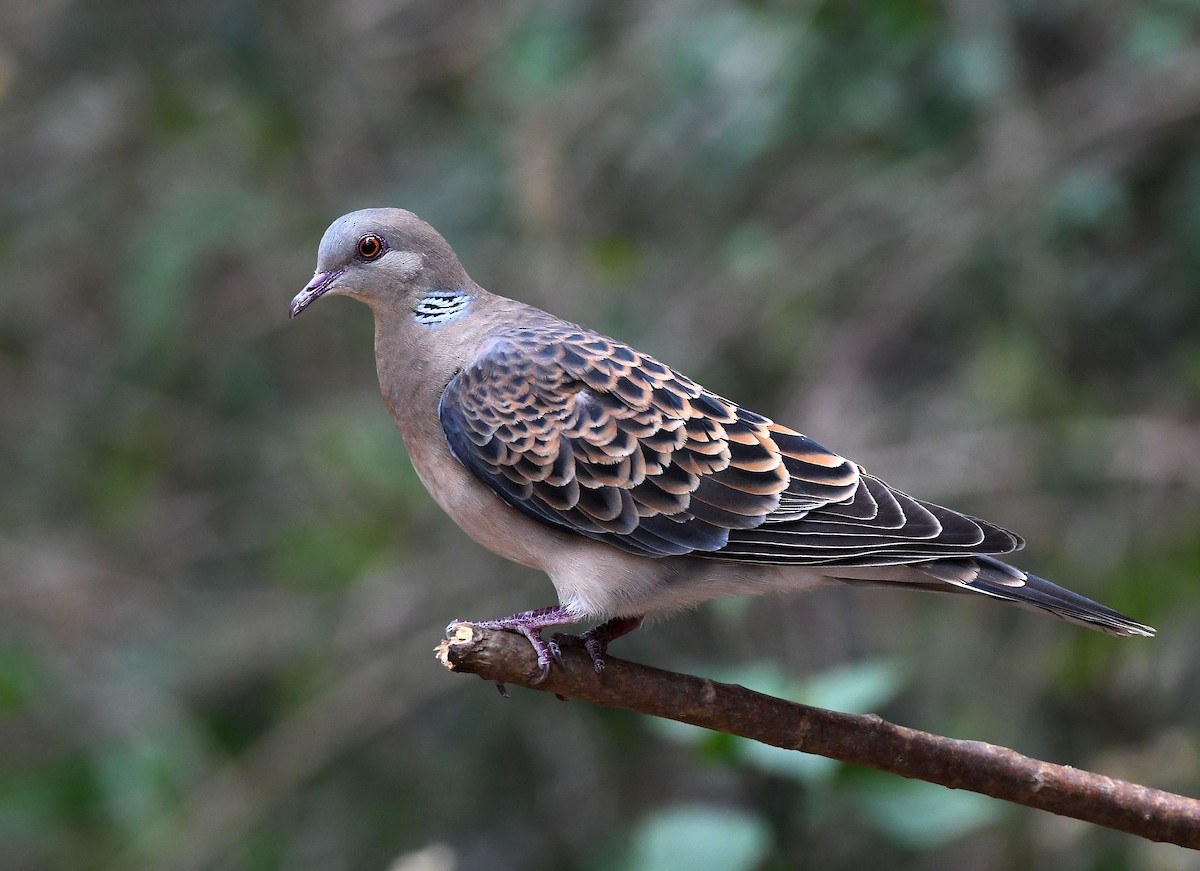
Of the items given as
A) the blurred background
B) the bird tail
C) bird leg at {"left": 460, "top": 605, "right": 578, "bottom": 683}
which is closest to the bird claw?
bird leg at {"left": 460, "top": 605, "right": 578, "bottom": 683}

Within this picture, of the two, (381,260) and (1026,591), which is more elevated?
(381,260)

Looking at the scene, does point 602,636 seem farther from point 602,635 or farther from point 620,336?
point 620,336

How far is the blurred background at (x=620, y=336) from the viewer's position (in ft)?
16.2

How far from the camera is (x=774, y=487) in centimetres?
304

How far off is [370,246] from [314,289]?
0.17m

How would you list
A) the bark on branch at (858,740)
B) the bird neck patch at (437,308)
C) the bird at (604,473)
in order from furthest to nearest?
the bird neck patch at (437,308), the bird at (604,473), the bark on branch at (858,740)

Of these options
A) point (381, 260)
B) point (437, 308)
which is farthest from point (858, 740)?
point (381, 260)

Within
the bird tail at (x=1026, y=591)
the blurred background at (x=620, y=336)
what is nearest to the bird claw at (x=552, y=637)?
the bird tail at (x=1026, y=591)

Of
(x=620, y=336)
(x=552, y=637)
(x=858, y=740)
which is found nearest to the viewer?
(x=858, y=740)

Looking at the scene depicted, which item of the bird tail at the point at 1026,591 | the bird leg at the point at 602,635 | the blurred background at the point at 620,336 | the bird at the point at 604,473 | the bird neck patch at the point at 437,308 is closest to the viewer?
the bird tail at the point at 1026,591

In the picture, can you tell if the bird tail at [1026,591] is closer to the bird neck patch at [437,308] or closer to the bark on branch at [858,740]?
the bark on branch at [858,740]

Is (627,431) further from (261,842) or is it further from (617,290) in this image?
(261,842)

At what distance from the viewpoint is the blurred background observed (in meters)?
4.94

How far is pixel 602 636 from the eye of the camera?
9.78 ft
